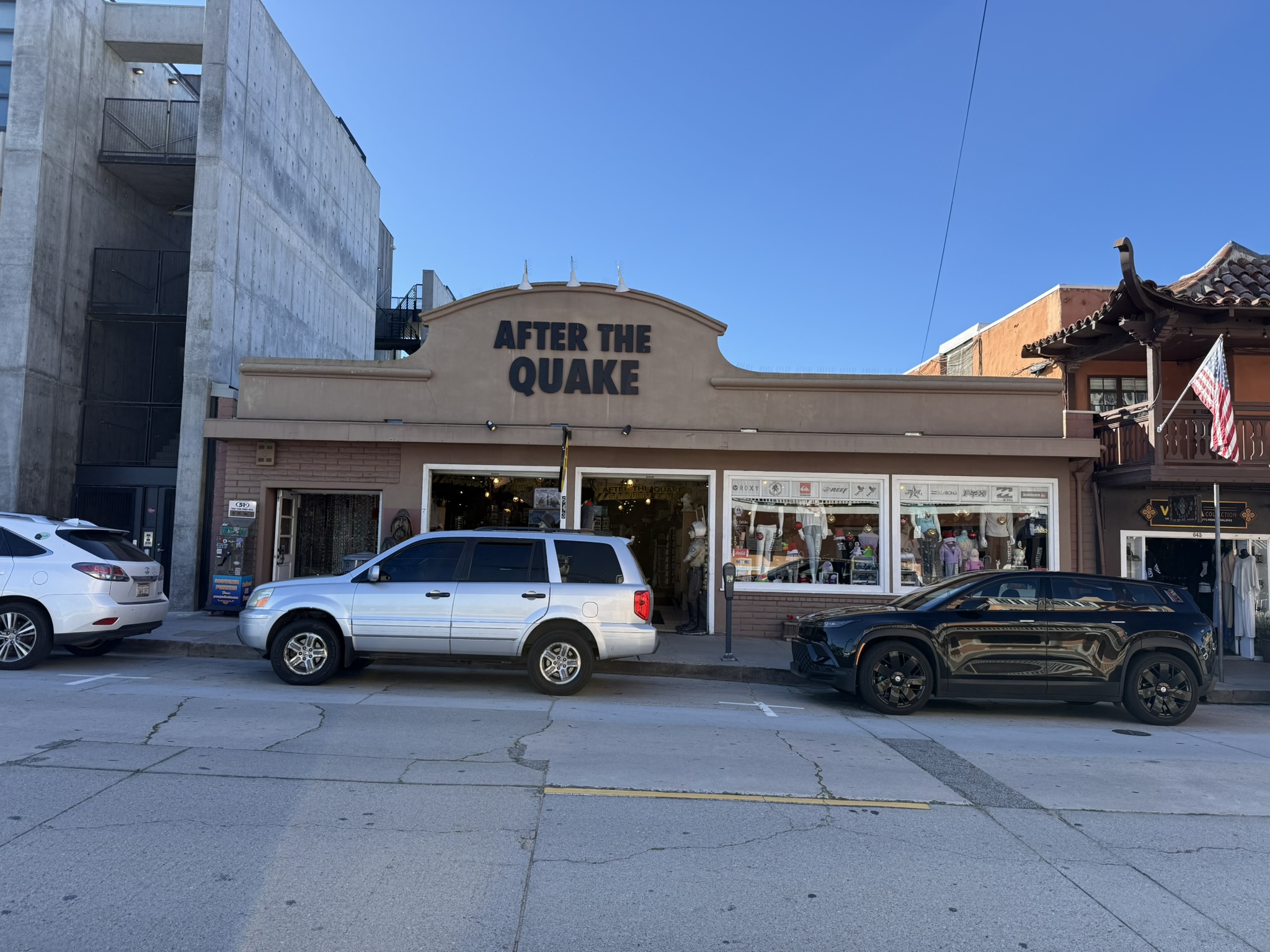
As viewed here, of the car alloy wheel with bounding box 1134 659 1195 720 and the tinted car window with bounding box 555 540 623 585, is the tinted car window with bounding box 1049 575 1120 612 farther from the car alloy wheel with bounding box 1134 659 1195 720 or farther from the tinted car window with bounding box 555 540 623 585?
the tinted car window with bounding box 555 540 623 585

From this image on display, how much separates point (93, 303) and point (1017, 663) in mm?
18586

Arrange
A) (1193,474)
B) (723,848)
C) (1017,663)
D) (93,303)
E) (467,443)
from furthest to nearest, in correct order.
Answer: (93,303) → (467,443) → (1193,474) → (1017,663) → (723,848)

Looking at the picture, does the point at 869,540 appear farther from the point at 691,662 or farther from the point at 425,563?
the point at 425,563

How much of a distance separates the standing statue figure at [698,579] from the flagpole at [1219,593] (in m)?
7.53

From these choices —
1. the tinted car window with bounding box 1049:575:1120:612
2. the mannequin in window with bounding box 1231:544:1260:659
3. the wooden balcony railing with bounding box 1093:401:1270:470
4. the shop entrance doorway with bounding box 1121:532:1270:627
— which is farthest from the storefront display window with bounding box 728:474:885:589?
the mannequin in window with bounding box 1231:544:1260:659

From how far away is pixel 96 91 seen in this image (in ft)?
58.7

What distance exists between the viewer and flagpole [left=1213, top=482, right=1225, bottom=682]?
12.0 m

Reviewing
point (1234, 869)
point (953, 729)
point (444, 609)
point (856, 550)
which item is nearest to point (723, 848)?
point (1234, 869)

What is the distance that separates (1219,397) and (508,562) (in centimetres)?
1043

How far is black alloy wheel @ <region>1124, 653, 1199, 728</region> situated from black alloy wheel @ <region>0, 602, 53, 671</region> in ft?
41.7

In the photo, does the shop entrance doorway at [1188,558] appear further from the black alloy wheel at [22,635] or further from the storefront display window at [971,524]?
the black alloy wheel at [22,635]

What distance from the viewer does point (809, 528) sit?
1497 cm

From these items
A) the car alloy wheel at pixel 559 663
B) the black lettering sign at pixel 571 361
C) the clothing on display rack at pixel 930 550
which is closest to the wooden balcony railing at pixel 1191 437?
the clothing on display rack at pixel 930 550

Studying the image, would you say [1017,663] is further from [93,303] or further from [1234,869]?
[93,303]
